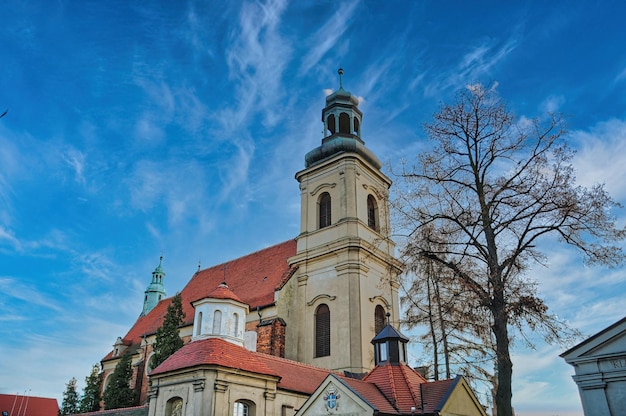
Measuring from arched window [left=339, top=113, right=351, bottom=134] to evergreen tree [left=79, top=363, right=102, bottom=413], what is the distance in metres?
24.3

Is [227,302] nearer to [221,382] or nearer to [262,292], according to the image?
[221,382]

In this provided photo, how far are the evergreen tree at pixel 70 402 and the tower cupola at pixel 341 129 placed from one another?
2406 cm

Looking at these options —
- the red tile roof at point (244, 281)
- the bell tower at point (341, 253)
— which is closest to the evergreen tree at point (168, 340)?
the red tile roof at point (244, 281)

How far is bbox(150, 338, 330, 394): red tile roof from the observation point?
60.4 feet

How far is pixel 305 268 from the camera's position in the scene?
27.5 meters

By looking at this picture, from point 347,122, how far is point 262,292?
11715mm

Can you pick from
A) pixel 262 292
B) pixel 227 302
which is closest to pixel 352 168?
pixel 262 292

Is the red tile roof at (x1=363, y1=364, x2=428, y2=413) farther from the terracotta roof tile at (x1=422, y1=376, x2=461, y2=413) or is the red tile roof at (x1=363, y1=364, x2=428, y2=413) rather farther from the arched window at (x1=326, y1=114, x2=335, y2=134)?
the arched window at (x1=326, y1=114, x2=335, y2=134)

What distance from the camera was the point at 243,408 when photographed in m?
18.6

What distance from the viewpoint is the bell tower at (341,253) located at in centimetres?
2450

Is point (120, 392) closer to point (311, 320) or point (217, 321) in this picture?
point (217, 321)

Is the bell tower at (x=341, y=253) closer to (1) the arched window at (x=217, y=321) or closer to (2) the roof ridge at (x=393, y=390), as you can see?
(1) the arched window at (x=217, y=321)

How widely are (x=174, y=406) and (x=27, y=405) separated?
39758 millimetres

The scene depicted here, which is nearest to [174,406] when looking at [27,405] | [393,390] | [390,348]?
[390,348]
